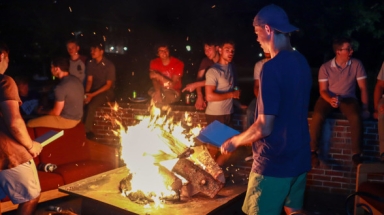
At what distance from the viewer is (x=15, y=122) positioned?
4.51 metres

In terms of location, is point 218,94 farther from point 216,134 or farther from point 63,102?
point 216,134

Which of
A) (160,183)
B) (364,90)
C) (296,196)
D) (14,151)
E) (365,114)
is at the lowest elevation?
(160,183)

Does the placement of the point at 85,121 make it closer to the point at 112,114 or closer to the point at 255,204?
the point at 112,114

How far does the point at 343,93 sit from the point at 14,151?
4.62 metres

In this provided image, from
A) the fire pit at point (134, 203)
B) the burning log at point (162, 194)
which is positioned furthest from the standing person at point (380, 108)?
the burning log at point (162, 194)

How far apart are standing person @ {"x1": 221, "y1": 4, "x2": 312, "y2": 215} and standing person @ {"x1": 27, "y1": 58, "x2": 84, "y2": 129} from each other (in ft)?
12.9

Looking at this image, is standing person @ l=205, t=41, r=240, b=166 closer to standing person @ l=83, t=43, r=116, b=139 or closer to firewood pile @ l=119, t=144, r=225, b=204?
firewood pile @ l=119, t=144, r=225, b=204

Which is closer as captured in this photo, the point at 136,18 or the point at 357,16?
the point at 357,16

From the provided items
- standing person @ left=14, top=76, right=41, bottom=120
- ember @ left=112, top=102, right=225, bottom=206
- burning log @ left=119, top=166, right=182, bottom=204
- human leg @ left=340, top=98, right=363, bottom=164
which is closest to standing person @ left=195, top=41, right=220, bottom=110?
ember @ left=112, top=102, right=225, bottom=206

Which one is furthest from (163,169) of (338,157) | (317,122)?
(338,157)

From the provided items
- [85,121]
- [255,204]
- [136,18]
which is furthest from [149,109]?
[136,18]

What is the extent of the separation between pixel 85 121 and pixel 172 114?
168 cm

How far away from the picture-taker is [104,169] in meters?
6.90

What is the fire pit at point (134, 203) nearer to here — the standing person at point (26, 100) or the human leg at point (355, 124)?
the human leg at point (355, 124)
